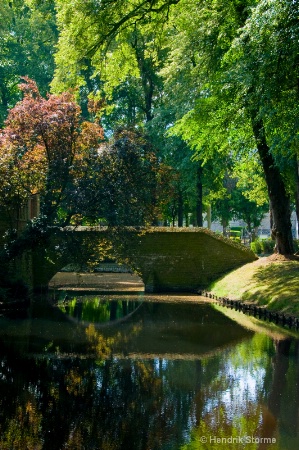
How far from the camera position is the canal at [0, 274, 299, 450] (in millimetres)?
7738

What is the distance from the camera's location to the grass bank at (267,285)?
63.8 ft

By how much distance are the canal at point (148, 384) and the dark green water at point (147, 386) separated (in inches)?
0.7

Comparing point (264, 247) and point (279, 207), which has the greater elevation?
point (279, 207)

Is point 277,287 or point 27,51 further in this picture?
point 27,51

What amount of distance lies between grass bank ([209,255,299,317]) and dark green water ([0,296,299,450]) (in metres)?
2.27

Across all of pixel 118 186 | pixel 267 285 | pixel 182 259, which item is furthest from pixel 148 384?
pixel 182 259

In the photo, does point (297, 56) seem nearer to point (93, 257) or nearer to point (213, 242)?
point (93, 257)

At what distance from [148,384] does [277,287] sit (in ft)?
37.5

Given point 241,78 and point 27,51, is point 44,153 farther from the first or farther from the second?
point 27,51

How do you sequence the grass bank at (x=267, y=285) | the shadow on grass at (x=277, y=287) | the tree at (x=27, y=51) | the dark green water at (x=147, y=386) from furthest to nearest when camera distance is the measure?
the tree at (x=27, y=51) < the grass bank at (x=267, y=285) < the shadow on grass at (x=277, y=287) < the dark green water at (x=147, y=386)

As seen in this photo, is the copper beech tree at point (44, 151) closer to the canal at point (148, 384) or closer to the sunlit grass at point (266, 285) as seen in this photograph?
the canal at point (148, 384)

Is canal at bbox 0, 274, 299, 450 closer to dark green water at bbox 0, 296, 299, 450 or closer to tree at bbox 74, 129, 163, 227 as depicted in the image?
dark green water at bbox 0, 296, 299, 450

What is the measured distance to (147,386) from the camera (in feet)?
34.1

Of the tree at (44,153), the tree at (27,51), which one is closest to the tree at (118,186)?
the tree at (44,153)
